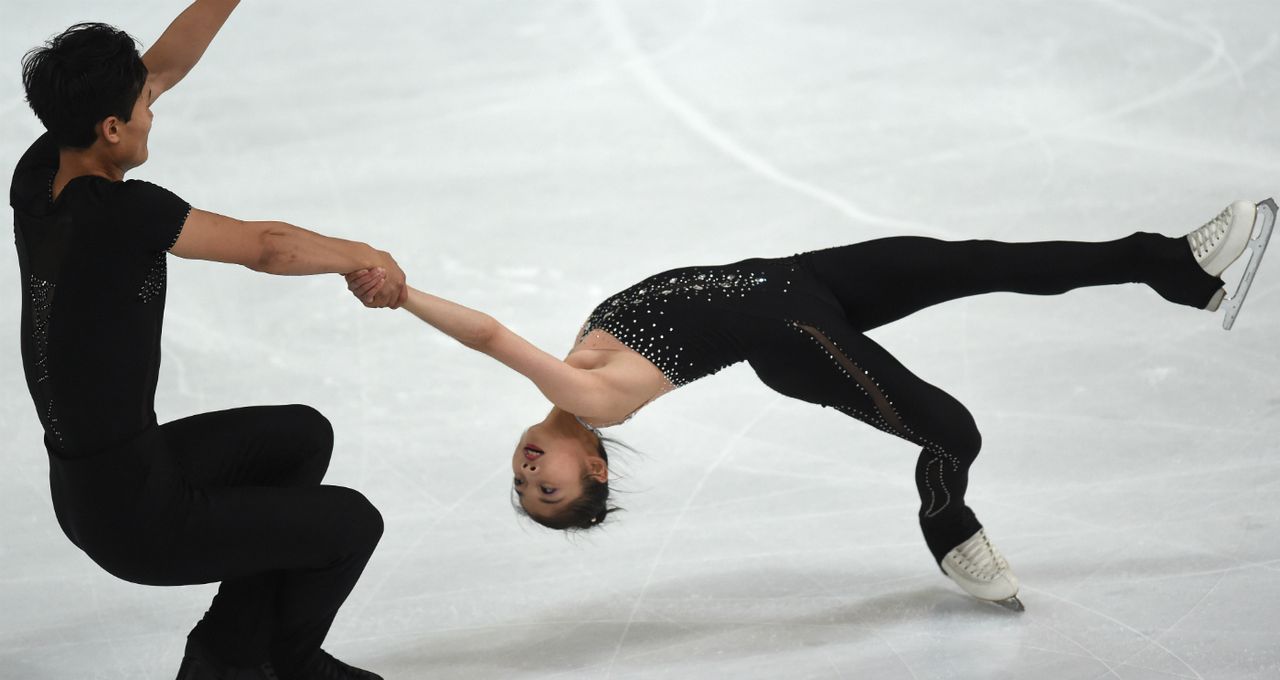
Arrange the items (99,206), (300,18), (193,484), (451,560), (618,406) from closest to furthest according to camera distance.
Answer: (99,206)
(193,484)
(618,406)
(451,560)
(300,18)

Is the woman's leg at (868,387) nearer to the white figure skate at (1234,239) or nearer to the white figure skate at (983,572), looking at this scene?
the white figure skate at (983,572)

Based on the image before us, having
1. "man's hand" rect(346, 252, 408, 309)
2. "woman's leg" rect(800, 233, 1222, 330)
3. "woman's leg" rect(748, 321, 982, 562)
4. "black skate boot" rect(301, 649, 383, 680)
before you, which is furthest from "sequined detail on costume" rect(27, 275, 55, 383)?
"woman's leg" rect(800, 233, 1222, 330)

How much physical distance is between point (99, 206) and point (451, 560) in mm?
1746

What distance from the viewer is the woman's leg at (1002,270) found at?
11.4 feet

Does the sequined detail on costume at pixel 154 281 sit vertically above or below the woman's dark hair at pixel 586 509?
above

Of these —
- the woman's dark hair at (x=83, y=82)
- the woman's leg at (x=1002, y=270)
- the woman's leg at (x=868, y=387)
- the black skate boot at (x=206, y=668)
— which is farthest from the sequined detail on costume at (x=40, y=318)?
the woman's leg at (x=1002, y=270)

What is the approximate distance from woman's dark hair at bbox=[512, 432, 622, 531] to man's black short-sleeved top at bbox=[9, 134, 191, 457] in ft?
3.31

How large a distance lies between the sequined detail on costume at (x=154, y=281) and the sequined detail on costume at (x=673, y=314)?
111 cm

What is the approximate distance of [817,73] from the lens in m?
7.16

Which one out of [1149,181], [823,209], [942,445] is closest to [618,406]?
[942,445]

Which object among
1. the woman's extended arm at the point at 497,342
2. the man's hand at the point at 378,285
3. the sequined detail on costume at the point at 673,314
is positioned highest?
the man's hand at the point at 378,285

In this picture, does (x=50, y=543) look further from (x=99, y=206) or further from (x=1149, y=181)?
(x=1149, y=181)

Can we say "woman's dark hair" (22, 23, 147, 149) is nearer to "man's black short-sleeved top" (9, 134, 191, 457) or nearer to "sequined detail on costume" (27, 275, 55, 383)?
"man's black short-sleeved top" (9, 134, 191, 457)

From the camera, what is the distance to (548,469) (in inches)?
132
